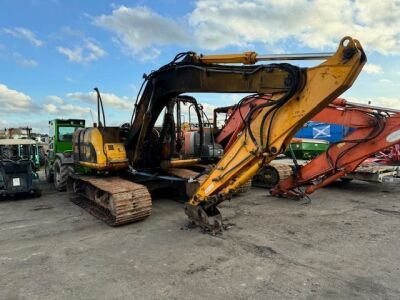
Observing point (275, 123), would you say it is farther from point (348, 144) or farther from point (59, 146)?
point (59, 146)

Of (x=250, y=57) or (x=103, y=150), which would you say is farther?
(x=103, y=150)

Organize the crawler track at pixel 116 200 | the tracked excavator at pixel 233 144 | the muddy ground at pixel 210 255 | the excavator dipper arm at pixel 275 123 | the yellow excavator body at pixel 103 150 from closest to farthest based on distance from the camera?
1. the muddy ground at pixel 210 255
2. the excavator dipper arm at pixel 275 123
3. the tracked excavator at pixel 233 144
4. the crawler track at pixel 116 200
5. the yellow excavator body at pixel 103 150

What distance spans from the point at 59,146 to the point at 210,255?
911 centimetres

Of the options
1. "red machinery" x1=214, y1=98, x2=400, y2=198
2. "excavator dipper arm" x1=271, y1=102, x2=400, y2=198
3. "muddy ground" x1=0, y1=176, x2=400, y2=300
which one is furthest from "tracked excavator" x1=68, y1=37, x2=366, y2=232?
"excavator dipper arm" x1=271, y1=102, x2=400, y2=198

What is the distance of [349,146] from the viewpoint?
28.8ft

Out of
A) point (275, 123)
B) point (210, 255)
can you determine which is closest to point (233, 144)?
point (275, 123)

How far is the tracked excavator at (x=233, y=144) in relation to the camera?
508 cm

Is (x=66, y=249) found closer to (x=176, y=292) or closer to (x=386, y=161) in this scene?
(x=176, y=292)

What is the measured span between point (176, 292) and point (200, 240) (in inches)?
71.7

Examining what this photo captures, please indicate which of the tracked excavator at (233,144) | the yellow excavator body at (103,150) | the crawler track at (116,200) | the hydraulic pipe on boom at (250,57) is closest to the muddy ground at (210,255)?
the crawler track at (116,200)

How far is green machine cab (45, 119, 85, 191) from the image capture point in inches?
451

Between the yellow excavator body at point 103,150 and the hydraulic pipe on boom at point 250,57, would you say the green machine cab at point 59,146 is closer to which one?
the yellow excavator body at point 103,150

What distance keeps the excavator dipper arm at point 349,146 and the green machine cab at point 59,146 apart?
259 inches

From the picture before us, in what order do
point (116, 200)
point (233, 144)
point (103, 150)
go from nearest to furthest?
point (233, 144) → point (116, 200) → point (103, 150)
